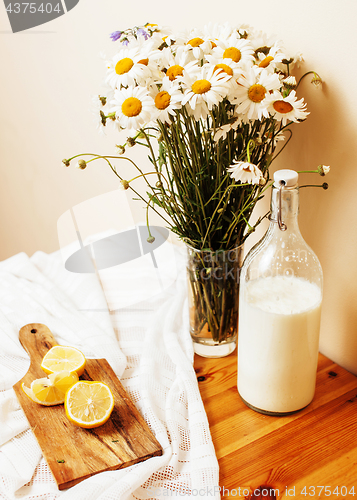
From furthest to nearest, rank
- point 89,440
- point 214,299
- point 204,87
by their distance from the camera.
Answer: point 214,299 < point 89,440 < point 204,87

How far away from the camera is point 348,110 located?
700 mm

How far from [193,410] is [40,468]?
0.25 m

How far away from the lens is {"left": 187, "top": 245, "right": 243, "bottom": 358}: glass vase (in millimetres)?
809

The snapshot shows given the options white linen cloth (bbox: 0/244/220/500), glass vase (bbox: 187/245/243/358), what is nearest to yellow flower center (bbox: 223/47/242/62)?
glass vase (bbox: 187/245/243/358)

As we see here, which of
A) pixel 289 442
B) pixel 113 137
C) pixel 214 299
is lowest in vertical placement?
pixel 289 442

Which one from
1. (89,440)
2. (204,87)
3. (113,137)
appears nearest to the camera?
(204,87)

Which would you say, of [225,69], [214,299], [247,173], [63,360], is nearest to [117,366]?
[63,360]

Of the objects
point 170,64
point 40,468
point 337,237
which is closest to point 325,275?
point 337,237

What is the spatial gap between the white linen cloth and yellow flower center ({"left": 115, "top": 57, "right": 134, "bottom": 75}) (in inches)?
20.6

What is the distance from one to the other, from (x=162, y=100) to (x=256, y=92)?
0.13 meters

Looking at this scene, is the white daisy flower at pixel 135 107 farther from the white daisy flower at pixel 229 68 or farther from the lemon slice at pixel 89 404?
the lemon slice at pixel 89 404

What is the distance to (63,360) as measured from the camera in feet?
2.76

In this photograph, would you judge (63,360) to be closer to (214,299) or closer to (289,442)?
(214,299)

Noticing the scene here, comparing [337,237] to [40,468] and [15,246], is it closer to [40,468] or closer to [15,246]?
[40,468]
